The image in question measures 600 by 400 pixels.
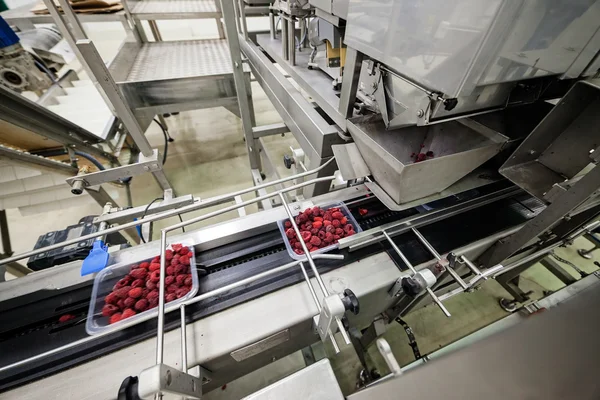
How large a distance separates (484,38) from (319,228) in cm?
61

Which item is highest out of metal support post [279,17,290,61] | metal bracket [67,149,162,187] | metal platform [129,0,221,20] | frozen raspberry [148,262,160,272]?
metal platform [129,0,221,20]

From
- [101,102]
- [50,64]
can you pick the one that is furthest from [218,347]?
[50,64]

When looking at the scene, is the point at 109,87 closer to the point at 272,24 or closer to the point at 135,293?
the point at 135,293

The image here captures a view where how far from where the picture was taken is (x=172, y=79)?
1.69 metres

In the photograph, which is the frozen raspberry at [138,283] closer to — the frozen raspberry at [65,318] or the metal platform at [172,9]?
the frozen raspberry at [65,318]

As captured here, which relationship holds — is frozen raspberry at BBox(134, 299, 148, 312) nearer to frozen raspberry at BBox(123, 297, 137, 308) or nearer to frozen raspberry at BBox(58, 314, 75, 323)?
frozen raspberry at BBox(123, 297, 137, 308)

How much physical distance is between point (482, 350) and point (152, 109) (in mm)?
2252

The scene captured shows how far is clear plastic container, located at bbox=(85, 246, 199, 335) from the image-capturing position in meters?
0.55

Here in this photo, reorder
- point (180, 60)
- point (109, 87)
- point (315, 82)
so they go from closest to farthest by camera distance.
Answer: point (109, 87) < point (315, 82) < point (180, 60)

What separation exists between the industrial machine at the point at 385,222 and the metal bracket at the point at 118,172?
0.60m

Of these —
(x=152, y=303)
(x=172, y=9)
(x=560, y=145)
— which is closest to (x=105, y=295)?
(x=152, y=303)

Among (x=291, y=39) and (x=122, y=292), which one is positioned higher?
(x=291, y=39)

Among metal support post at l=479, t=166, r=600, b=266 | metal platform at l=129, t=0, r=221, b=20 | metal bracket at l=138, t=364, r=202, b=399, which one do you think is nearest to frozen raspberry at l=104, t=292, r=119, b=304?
metal bracket at l=138, t=364, r=202, b=399

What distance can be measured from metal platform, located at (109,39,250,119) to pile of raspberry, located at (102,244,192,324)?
1.55m
